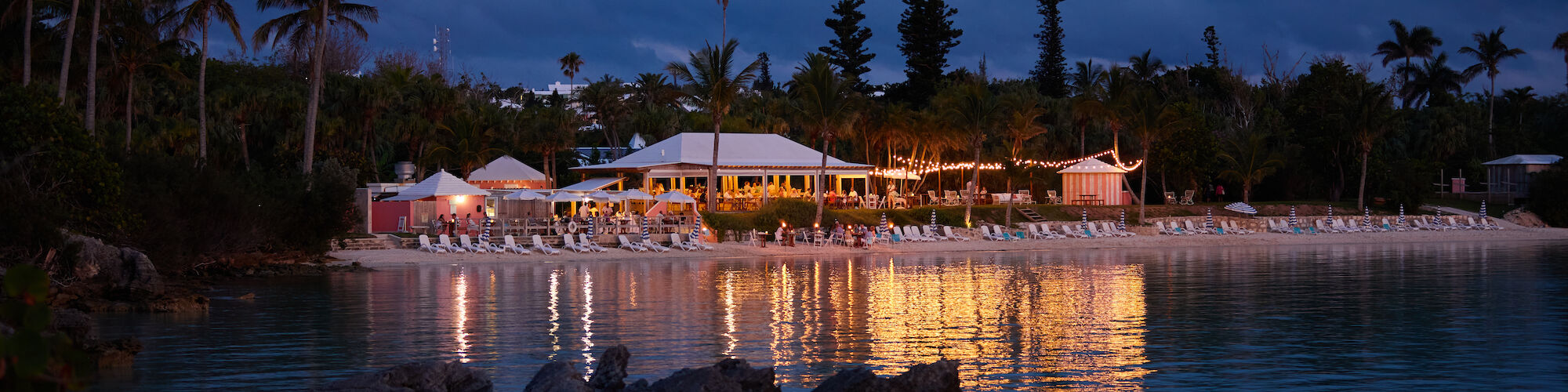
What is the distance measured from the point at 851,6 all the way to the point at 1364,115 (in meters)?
26.9

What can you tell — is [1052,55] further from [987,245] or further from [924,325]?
[924,325]

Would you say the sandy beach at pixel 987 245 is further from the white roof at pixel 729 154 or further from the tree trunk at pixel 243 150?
the tree trunk at pixel 243 150

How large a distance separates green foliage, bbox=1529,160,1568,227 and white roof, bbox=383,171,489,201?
120 feet

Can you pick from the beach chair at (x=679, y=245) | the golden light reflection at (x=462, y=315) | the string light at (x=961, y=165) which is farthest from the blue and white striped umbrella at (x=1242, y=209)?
the golden light reflection at (x=462, y=315)

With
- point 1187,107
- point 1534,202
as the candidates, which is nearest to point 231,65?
point 1187,107

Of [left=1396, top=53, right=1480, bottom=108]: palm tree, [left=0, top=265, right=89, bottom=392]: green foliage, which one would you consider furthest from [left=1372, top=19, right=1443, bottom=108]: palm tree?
[left=0, top=265, right=89, bottom=392]: green foliage

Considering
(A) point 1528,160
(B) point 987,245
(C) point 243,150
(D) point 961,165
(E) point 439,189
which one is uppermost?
(C) point 243,150

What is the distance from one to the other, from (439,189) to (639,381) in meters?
23.8

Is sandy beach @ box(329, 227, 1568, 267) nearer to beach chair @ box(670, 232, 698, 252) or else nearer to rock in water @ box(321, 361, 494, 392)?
beach chair @ box(670, 232, 698, 252)

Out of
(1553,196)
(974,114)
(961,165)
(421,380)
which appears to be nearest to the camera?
(421,380)

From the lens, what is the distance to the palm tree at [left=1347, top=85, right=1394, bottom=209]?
44.0 metres

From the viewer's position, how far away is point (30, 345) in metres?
3.39

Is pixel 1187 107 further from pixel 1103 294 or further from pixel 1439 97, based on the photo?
pixel 1103 294

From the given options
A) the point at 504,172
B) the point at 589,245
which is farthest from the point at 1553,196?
the point at 504,172
